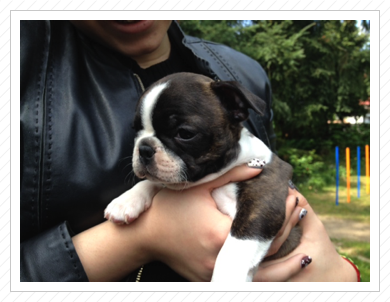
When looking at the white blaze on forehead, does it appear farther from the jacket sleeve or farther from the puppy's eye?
the jacket sleeve

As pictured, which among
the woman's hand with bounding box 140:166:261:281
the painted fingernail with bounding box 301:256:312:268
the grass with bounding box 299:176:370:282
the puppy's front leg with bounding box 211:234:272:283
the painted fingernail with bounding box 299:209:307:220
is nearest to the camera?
the puppy's front leg with bounding box 211:234:272:283

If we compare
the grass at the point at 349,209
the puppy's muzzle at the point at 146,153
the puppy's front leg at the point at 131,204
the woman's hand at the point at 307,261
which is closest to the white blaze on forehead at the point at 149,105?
the puppy's muzzle at the point at 146,153

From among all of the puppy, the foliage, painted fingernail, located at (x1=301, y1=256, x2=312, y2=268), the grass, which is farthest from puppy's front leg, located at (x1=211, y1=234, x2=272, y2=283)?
the foliage

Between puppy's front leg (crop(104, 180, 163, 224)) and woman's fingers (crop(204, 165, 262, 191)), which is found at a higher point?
woman's fingers (crop(204, 165, 262, 191))

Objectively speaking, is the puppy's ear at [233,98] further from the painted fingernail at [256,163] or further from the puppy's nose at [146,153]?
the puppy's nose at [146,153]

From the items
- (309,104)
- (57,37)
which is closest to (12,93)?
(57,37)

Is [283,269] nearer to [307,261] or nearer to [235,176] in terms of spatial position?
[307,261]
